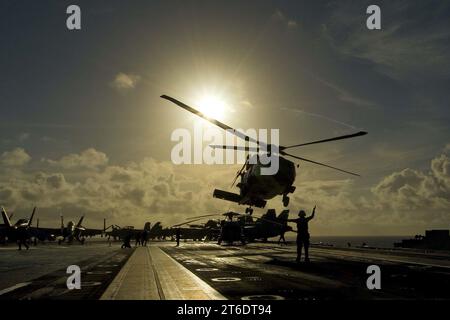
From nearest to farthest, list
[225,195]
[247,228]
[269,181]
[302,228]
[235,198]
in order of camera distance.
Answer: [302,228] < [269,181] < [235,198] < [225,195] < [247,228]

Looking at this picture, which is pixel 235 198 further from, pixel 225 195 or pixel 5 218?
pixel 5 218

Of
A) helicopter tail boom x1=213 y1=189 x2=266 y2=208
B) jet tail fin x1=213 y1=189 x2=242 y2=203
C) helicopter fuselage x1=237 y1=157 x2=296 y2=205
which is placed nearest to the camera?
helicopter fuselage x1=237 y1=157 x2=296 y2=205

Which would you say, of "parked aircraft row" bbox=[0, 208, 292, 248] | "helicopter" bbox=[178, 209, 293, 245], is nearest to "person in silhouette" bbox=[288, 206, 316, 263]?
"parked aircraft row" bbox=[0, 208, 292, 248]

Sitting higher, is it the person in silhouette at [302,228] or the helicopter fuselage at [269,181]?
the helicopter fuselage at [269,181]

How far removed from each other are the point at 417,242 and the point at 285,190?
5282 cm

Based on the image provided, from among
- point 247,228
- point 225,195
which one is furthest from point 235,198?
point 247,228

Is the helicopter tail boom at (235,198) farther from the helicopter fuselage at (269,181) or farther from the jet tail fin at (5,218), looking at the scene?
the jet tail fin at (5,218)

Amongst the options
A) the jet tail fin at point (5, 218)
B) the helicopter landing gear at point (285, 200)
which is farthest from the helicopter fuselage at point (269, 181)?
the jet tail fin at point (5, 218)

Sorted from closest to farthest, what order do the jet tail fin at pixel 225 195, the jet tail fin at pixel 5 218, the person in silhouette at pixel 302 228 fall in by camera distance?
the person in silhouette at pixel 302 228, the jet tail fin at pixel 225 195, the jet tail fin at pixel 5 218

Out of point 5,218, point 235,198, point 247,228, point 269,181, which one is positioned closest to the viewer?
point 269,181

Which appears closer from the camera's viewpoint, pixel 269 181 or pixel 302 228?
pixel 302 228

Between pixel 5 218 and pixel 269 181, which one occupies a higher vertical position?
pixel 269 181

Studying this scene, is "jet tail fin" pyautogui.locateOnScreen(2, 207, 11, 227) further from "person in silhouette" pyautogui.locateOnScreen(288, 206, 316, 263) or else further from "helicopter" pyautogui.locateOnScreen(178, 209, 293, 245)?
"person in silhouette" pyautogui.locateOnScreen(288, 206, 316, 263)
